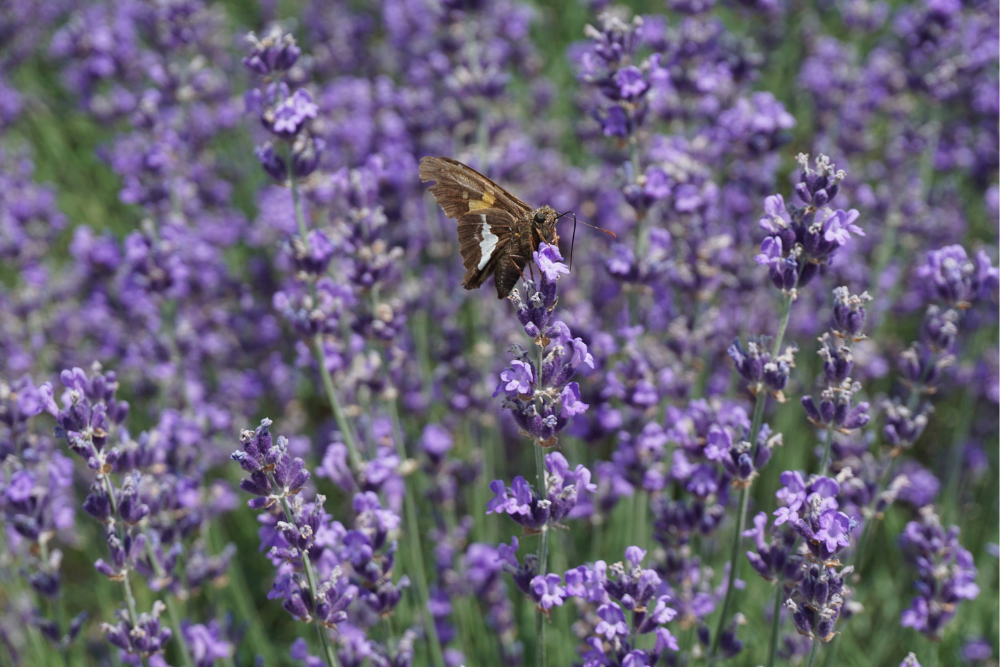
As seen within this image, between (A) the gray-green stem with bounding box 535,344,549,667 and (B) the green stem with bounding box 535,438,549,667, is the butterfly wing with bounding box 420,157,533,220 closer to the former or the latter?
(A) the gray-green stem with bounding box 535,344,549,667

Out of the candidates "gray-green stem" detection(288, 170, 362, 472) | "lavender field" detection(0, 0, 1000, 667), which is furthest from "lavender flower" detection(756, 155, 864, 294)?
"gray-green stem" detection(288, 170, 362, 472)

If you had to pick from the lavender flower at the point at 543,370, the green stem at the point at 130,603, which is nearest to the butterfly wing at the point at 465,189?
the lavender flower at the point at 543,370

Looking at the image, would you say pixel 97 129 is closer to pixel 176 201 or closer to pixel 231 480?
A: pixel 176 201

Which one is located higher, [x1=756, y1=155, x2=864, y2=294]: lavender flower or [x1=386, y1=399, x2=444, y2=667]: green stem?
[x1=756, y1=155, x2=864, y2=294]: lavender flower

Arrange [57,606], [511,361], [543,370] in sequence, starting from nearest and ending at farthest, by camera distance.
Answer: [543,370], [511,361], [57,606]

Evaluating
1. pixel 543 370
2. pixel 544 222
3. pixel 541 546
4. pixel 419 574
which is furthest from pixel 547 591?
pixel 419 574

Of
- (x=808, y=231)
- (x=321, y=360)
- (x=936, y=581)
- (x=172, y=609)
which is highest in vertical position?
(x=808, y=231)

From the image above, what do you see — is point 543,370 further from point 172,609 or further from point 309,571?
point 172,609

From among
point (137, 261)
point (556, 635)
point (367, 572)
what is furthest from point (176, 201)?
point (556, 635)
